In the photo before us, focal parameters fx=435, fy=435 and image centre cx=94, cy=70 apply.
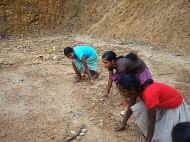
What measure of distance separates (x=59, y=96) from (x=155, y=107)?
2.79 meters

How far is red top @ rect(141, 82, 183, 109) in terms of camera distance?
14.0ft

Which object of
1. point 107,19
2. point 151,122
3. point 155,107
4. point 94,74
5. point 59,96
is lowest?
point 59,96

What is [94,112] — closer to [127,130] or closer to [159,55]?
[127,130]

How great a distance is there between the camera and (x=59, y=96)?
22.5 ft

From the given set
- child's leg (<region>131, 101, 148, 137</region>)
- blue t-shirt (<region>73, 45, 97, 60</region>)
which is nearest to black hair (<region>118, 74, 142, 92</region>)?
child's leg (<region>131, 101, 148, 137</region>)

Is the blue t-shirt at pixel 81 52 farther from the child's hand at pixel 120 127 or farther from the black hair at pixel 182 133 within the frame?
the black hair at pixel 182 133

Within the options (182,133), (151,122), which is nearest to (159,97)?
(151,122)

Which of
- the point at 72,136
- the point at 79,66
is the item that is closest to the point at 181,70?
the point at 79,66

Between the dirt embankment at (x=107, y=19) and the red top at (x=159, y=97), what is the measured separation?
5.62m

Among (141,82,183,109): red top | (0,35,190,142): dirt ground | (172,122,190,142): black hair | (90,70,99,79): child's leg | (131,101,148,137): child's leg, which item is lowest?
(0,35,190,142): dirt ground

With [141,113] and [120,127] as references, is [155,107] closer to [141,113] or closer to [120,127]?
[141,113]

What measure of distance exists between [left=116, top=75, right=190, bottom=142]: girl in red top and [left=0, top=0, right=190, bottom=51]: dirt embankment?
18.0 ft

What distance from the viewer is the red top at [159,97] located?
4.26 metres

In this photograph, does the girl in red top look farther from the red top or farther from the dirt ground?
the dirt ground
